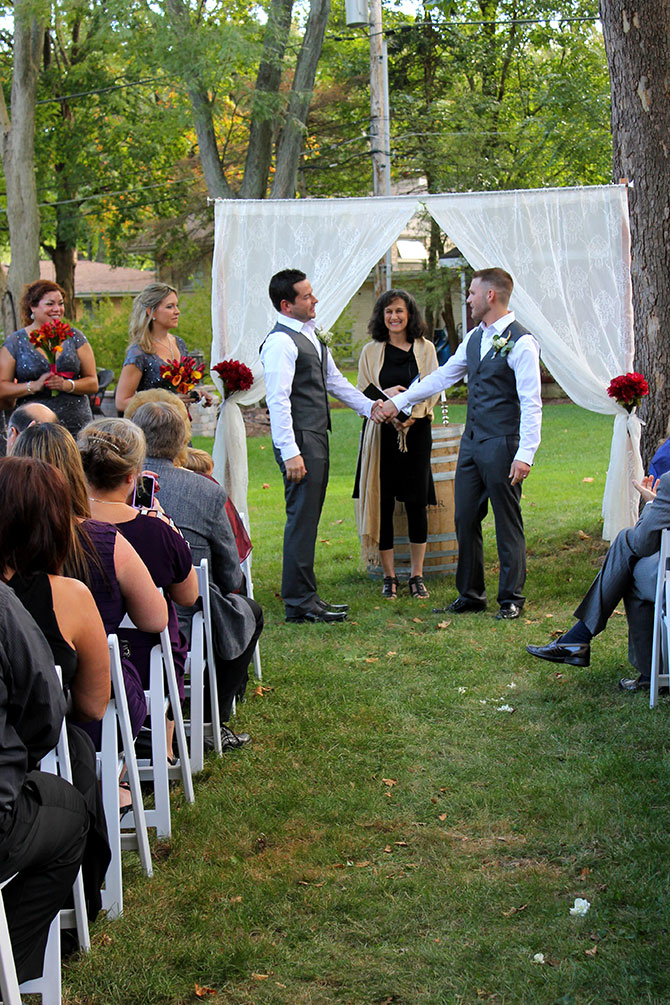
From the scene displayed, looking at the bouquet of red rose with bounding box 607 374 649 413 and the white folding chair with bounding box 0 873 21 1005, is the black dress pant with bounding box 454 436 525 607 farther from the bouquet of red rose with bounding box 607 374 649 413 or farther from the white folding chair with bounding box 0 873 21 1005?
the white folding chair with bounding box 0 873 21 1005

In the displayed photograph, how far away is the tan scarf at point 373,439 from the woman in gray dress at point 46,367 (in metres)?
1.95

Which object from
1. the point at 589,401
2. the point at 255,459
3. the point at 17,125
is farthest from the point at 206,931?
the point at 17,125

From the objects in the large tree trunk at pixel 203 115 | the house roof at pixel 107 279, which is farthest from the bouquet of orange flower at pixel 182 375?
the house roof at pixel 107 279

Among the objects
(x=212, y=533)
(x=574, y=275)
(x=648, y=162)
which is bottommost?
(x=212, y=533)

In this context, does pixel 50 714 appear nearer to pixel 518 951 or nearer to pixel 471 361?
pixel 518 951

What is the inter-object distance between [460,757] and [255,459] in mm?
12349

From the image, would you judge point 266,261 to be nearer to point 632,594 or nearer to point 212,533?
point 212,533

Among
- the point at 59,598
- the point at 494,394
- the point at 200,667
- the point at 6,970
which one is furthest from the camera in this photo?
the point at 494,394

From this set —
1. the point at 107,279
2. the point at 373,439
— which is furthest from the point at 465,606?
the point at 107,279

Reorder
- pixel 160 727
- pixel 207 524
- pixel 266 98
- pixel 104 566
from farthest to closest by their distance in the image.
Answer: pixel 266 98 < pixel 207 524 < pixel 160 727 < pixel 104 566

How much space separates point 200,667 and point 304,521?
2.88m

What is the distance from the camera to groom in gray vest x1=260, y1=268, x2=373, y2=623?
6.95m

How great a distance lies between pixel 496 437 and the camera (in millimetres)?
6887

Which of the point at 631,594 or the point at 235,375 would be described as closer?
the point at 631,594
